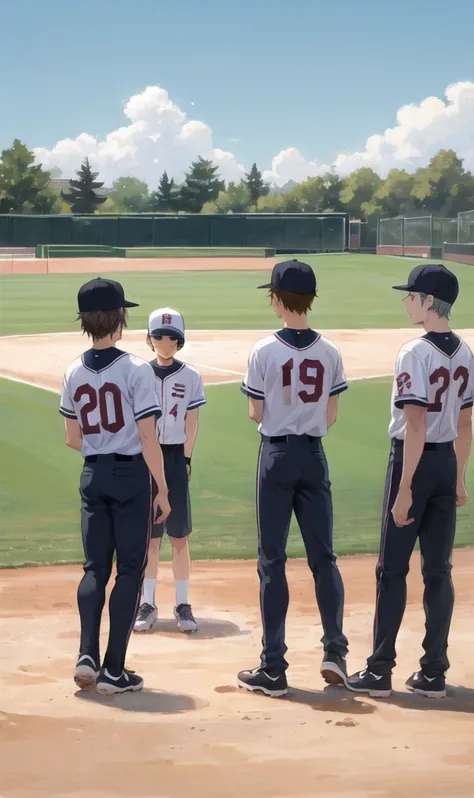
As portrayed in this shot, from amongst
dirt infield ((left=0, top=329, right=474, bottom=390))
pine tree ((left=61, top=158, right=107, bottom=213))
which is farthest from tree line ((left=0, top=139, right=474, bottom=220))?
dirt infield ((left=0, top=329, right=474, bottom=390))

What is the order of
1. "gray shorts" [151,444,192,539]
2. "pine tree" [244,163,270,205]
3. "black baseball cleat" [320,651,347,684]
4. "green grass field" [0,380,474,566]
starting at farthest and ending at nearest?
"pine tree" [244,163,270,205] < "green grass field" [0,380,474,566] < "gray shorts" [151,444,192,539] < "black baseball cleat" [320,651,347,684]

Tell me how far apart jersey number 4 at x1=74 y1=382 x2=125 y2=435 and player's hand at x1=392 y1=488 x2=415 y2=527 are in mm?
1225

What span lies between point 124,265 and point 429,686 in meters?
50.7

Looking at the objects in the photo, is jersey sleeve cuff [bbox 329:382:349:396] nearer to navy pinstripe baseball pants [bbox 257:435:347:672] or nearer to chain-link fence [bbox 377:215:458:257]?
navy pinstripe baseball pants [bbox 257:435:347:672]

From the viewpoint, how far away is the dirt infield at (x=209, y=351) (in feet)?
58.9

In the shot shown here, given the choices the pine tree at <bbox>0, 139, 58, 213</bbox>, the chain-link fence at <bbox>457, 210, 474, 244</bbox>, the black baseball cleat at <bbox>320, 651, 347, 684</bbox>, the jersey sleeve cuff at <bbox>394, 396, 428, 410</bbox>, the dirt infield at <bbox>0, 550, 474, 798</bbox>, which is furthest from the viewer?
the pine tree at <bbox>0, 139, 58, 213</bbox>

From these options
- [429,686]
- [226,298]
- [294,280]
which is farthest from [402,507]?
[226,298]

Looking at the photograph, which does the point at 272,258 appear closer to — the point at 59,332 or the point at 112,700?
the point at 59,332

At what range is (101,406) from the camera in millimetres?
4836

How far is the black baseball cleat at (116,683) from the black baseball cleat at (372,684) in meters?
0.95

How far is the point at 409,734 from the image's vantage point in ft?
14.4

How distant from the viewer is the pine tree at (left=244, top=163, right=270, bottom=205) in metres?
143

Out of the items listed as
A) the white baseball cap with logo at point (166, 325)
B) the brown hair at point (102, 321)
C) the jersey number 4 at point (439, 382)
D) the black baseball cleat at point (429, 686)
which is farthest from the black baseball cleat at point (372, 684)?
the white baseball cap with logo at point (166, 325)

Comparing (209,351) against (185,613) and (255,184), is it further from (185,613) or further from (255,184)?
(255,184)
